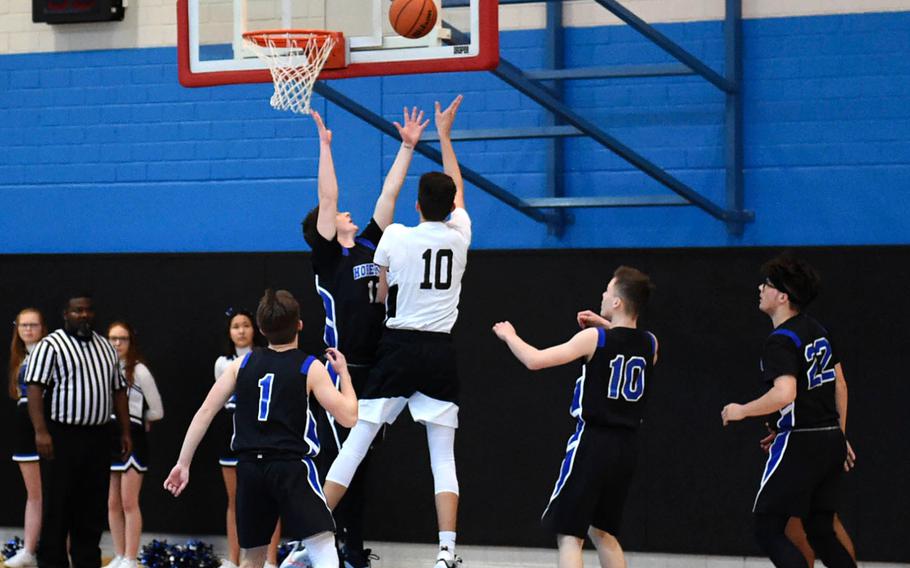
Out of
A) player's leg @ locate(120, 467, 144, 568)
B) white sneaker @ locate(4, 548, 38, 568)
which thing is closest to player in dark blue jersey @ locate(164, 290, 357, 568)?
player's leg @ locate(120, 467, 144, 568)

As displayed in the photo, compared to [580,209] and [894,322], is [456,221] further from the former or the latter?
[894,322]

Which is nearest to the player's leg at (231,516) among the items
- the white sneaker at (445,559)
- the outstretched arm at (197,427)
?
the white sneaker at (445,559)

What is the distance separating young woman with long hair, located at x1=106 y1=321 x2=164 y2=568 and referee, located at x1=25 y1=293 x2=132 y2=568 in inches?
19.6

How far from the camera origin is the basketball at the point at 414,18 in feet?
25.6

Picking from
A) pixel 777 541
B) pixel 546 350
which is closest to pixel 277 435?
pixel 546 350

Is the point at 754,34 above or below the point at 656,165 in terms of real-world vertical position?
above

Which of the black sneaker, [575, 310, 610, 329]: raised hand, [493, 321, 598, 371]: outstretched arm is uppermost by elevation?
[575, 310, 610, 329]: raised hand

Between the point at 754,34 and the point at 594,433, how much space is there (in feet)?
13.7

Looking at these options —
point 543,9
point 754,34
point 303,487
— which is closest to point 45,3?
point 543,9

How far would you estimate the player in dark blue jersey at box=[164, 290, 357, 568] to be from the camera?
627 cm

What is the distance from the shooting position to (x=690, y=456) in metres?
9.59

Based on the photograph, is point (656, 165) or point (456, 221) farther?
point (656, 165)

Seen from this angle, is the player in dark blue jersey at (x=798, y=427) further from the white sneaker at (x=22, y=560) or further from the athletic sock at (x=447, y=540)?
the white sneaker at (x=22, y=560)

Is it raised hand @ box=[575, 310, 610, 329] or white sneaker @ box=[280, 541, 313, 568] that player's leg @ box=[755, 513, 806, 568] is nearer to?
raised hand @ box=[575, 310, 610, 329]
